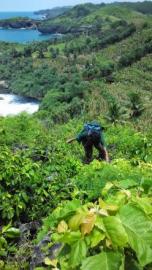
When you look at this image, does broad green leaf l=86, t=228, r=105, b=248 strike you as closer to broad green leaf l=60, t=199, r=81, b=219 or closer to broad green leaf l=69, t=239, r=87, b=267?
broad green leaf l=69, t=239, r=87, b=267

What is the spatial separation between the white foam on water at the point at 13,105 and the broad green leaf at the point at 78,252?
Answer: 9836 cm

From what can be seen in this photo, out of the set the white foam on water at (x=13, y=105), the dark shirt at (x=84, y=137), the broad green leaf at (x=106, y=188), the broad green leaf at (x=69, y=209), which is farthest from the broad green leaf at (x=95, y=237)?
the white foam on water at (x=13, y=105)

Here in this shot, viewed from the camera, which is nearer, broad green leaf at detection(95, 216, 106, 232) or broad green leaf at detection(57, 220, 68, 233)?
broad green leaf at detection(95, 216, 106, 232)

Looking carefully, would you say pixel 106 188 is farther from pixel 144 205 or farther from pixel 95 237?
pixel 95 237

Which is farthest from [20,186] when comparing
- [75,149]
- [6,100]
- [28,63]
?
[28,63]

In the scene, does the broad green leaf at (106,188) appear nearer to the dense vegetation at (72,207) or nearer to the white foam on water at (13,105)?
the dense vegetation at (72,207)

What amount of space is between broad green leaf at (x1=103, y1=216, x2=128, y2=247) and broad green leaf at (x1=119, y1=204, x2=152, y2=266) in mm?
52

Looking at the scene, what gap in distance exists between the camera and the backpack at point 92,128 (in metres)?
14.1

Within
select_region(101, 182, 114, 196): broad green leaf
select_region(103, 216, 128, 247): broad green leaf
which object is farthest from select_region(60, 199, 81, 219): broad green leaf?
select_region(103, 216, 128, 247): broad green leaf

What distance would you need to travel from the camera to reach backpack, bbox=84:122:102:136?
1415cm

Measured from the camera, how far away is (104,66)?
11538 centimetres

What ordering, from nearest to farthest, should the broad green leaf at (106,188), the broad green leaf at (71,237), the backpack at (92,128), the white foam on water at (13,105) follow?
the broad green leaf at (71,237) → the broad green leaf at (106,188) → the backpack at (92,128) → the white foam on water at (13,105)

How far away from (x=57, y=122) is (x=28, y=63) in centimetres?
5805

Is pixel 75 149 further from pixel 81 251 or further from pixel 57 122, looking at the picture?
pixel 57 122
